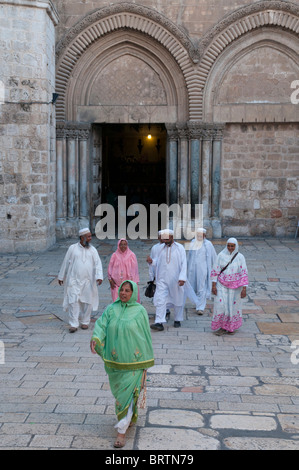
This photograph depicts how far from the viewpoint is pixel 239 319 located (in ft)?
24.3

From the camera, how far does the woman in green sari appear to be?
449 cm

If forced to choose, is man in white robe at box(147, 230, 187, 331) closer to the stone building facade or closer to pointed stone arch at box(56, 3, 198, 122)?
the stone building facade

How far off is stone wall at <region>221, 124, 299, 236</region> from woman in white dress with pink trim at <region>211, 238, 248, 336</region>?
758 cm

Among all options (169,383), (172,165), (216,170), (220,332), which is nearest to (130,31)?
(172,165)

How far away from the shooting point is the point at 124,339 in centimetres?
463

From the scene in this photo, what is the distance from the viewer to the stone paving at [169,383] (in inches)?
178

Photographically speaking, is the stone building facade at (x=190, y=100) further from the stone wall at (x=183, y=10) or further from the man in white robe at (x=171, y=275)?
the man in white robe at (x=171, y=275)

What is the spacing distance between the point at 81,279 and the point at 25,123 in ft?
19.9

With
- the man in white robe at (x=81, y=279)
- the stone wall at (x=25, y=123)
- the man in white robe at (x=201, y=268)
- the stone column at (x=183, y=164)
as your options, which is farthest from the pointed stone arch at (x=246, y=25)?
the man in white robe at (x=81, y=279)

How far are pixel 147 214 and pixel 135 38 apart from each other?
596cm

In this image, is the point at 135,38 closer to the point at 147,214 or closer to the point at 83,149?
the point at 83,149

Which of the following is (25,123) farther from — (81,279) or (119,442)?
(119,442)

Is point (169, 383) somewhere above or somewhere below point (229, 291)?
below
